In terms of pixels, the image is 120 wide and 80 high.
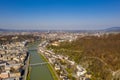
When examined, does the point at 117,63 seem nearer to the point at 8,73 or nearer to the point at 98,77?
the point at 98,77

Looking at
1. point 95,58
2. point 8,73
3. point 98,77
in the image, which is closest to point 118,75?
point 98,77

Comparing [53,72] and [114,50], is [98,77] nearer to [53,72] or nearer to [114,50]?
[53,72]

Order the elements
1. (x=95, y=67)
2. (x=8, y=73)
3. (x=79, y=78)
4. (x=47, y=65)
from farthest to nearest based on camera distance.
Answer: (x=47, y=65)
(x=95, y=67)
(x=8, y=73)
(x=79, y=78)

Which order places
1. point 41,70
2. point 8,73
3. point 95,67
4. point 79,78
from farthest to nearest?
point 41,70 < point 95,67 < point 8,73 < point 79,78

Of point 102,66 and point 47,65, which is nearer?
point 102,66

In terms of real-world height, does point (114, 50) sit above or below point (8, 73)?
above

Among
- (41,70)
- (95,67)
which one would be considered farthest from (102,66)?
(41,70)

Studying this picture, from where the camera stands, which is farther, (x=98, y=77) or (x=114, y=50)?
(x=114, y=50)

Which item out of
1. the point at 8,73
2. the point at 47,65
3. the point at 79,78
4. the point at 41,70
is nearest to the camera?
the point at 79,78

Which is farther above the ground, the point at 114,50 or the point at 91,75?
the point at 114,50
